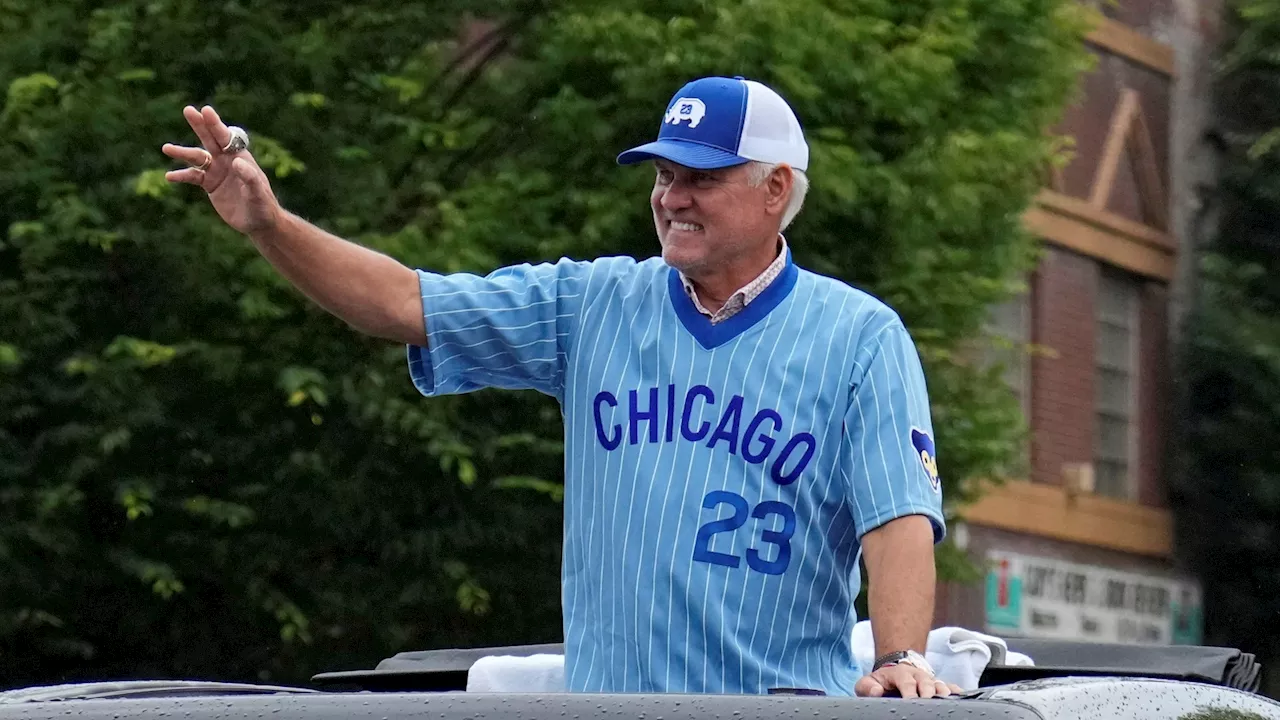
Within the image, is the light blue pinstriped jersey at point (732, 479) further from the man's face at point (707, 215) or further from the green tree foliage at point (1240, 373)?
the green tree foliage at point (1240, 373)

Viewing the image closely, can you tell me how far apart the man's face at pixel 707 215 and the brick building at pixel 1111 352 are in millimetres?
13441

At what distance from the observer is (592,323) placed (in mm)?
3662

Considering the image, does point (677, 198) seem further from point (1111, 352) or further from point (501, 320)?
point (1111, 352)

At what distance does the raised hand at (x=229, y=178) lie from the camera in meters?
3.47

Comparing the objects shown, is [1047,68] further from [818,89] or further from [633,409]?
[633,409]

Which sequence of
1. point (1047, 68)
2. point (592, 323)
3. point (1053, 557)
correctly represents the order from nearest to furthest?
point (592, 323) → point (1047, 68) → point (1053, 557)

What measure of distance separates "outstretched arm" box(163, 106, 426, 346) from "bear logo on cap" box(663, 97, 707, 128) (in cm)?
46

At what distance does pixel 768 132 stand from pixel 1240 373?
15210mm

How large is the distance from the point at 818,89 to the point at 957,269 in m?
1.23

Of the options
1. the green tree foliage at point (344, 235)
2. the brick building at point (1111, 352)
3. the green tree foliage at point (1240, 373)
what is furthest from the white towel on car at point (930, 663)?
the green tree foliage at point (1240, 373)

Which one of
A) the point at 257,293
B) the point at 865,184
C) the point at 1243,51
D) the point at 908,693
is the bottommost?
the point at 908,693

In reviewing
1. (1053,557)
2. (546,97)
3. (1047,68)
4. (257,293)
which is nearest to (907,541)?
(257,293)

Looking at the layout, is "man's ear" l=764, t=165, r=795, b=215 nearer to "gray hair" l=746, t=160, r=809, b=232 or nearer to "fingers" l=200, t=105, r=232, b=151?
"gray hair" l=746, t=160, r=809, b=232

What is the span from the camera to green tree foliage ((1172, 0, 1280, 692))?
18.3 m
